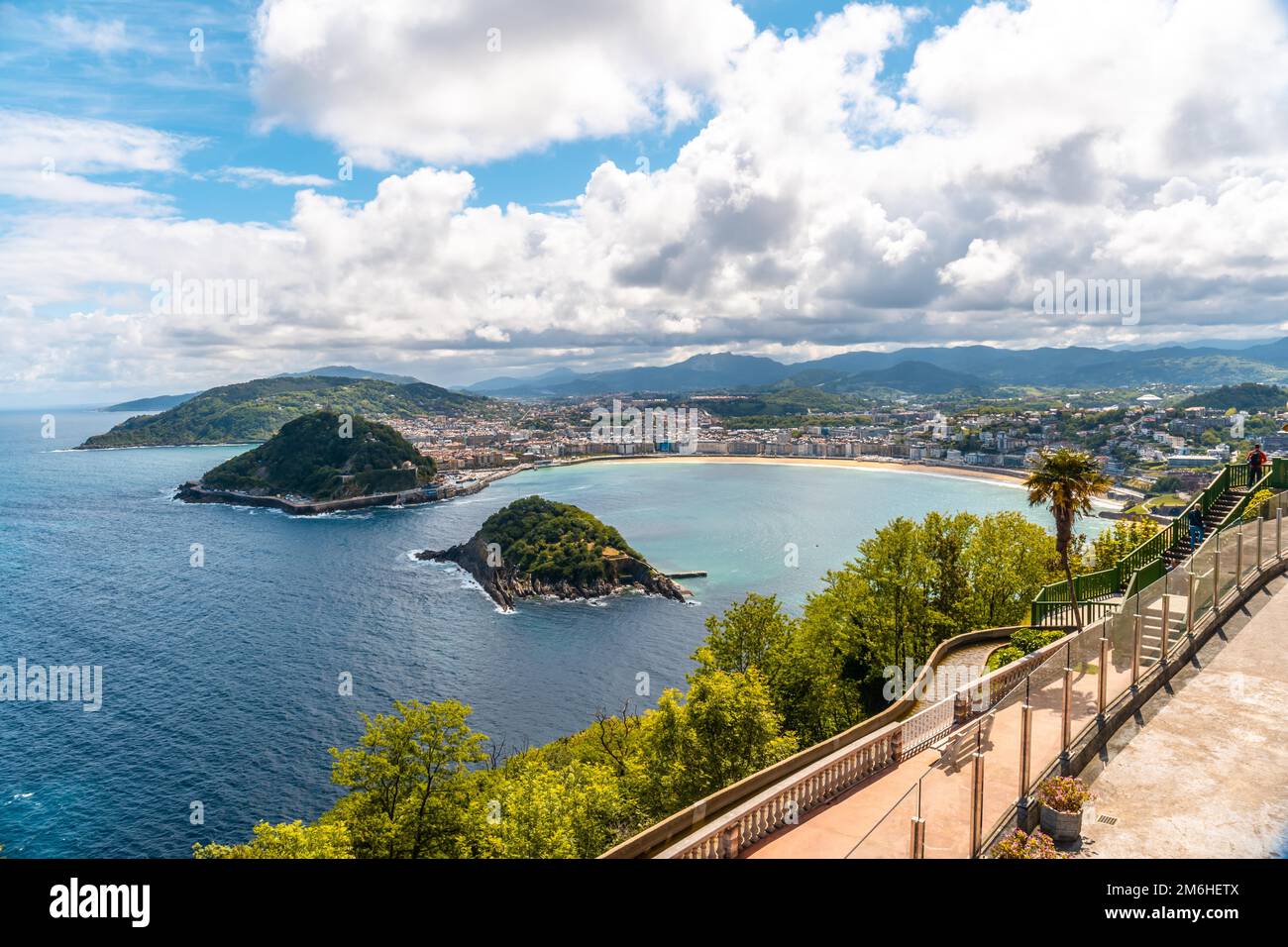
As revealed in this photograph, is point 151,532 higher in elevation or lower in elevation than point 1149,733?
lower

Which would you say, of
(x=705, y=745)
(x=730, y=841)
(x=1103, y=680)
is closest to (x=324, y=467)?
(x=705, y=745)

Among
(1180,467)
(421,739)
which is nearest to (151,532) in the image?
(421,739)

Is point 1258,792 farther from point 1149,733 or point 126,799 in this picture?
point 126,799

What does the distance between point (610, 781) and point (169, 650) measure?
165ft

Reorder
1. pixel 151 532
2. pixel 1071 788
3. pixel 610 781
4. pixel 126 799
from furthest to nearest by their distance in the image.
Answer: pixel 151 532, pixel 126 799, pixel 610 781, pixel 1071 788

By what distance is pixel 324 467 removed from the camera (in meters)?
142

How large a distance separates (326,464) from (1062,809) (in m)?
153

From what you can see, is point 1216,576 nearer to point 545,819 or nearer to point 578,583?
point 545,819

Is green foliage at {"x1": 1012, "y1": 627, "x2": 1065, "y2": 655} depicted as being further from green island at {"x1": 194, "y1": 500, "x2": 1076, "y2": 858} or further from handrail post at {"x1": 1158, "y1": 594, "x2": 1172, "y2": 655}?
green island at {"x1": 194, "y1": 500, "x2": 1076, "y2": 858}

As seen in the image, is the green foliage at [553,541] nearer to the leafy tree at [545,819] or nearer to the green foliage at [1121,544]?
the green foliage at [1121,544]

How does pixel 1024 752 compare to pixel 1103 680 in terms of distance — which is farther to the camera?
pixel 1103 680
